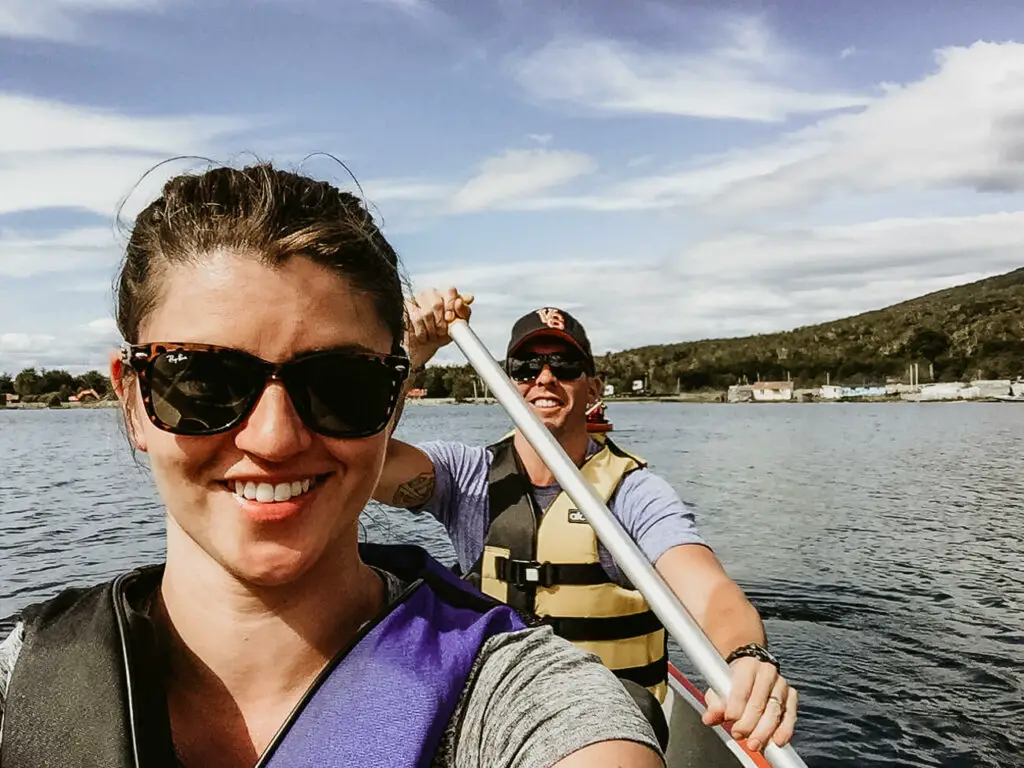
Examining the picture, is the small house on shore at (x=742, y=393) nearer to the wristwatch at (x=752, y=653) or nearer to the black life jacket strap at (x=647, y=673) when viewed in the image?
the black life jacket strap at (x=647, y=673)

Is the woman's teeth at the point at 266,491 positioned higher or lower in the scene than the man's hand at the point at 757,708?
higher

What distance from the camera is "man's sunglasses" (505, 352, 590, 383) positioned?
15.7 feet

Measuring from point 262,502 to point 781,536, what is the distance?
18.7 meters

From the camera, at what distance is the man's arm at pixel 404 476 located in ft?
14.0

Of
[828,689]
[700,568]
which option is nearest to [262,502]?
[700,568]

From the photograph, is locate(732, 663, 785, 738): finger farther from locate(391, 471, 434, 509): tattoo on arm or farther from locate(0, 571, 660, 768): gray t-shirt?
locate(391, 471, 434, 509): tattoo on arm

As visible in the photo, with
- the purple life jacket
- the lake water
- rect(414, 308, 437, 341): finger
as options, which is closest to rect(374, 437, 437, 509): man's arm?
rect(414, 308, 437, 341): finger

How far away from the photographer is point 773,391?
418 feet

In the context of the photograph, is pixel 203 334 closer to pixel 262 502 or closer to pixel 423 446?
pixel 262 502

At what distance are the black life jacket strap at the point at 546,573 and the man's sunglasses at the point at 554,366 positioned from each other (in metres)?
0.95

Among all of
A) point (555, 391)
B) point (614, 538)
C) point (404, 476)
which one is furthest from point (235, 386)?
point (555, 391)

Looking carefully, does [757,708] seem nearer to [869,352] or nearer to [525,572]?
[525,572]

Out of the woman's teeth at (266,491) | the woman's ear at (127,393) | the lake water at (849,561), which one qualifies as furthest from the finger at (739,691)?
the woman's ear at (127,393)

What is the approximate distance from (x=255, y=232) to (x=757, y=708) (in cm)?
177
